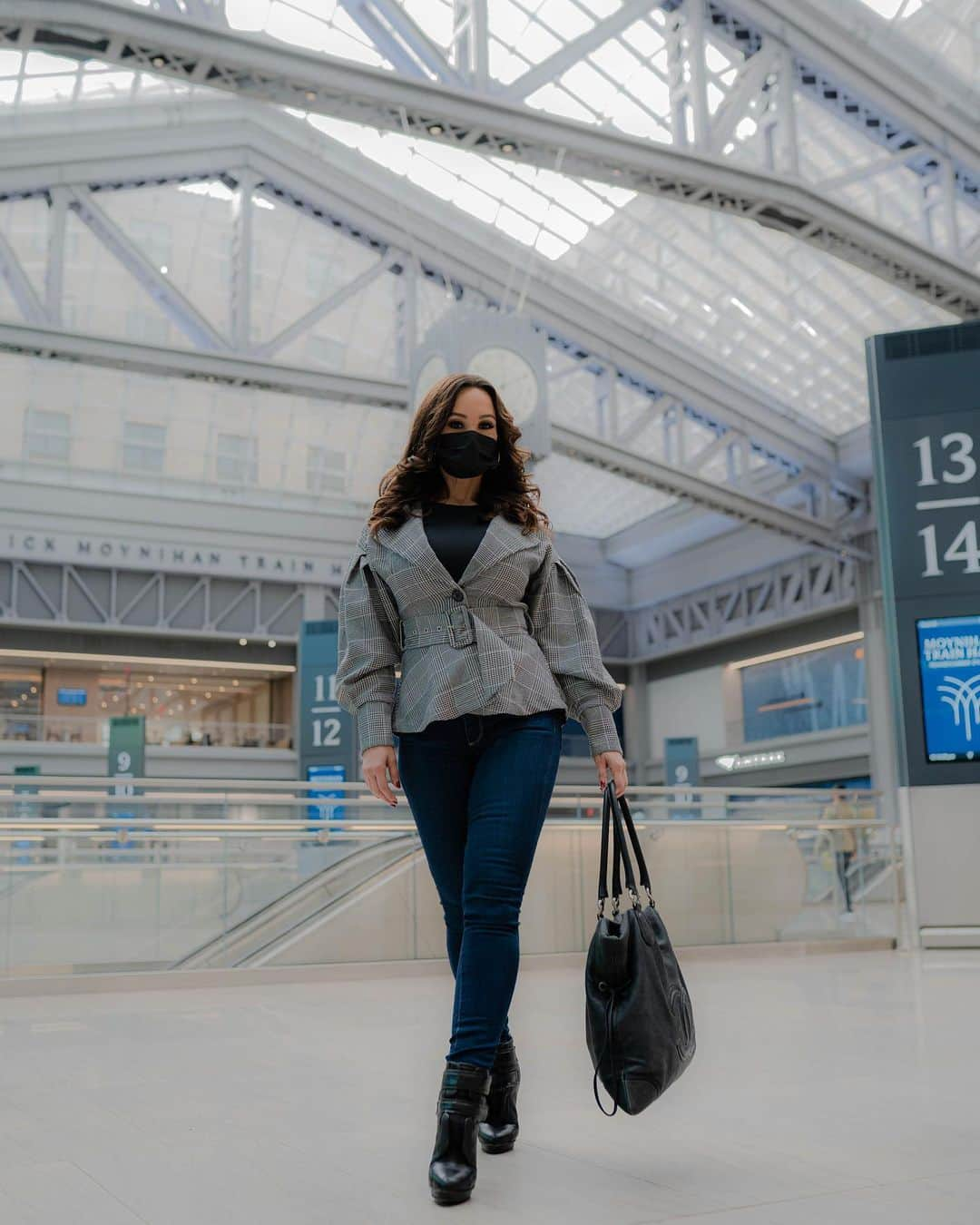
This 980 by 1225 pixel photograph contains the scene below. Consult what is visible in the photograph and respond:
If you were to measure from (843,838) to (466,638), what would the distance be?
8.63m

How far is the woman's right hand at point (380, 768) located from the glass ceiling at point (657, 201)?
55.5 ft

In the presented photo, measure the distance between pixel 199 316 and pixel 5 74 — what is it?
676 cm

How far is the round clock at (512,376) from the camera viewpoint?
17.6m

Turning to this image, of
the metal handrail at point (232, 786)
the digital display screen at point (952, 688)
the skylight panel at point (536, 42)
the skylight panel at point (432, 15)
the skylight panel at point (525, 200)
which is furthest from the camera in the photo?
the skylight panel at point (525, 200)

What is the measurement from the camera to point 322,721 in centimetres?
1930

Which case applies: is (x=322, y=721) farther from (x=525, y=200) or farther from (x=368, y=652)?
(x=368, y=652)

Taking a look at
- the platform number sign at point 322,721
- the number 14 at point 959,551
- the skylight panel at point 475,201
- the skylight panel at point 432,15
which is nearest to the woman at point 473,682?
the number 14 at point 959,551

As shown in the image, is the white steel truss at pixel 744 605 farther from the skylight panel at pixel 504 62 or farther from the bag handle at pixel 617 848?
the bag handle at pixel 617 848

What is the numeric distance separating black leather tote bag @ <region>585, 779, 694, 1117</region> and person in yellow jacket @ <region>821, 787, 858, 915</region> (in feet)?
26.7

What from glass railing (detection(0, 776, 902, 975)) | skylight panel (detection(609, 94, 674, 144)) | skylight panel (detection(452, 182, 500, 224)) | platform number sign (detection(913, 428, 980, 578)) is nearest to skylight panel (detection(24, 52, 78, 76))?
skylight panel (detection(452, 182, 500, 224))

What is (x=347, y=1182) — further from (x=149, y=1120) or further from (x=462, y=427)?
(x=462, y=427)

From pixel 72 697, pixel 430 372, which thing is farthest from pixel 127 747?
pixel 72 697

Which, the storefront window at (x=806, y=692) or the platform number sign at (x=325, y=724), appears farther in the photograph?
the storefront window at (x=806, y=692)

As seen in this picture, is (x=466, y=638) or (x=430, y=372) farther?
(x=430, y=372)
